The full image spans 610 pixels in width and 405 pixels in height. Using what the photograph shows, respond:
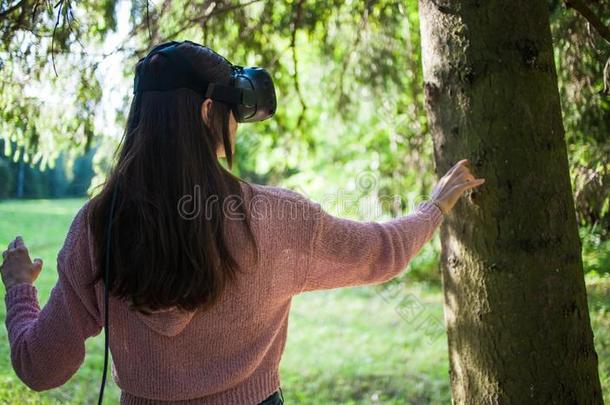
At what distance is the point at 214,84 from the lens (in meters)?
1.45

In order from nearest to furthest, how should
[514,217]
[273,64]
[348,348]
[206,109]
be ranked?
1. [206,109]
2. [514,217]
3. [273,64]
4. [348,348]

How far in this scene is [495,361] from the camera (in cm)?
178

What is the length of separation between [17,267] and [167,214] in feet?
1.63

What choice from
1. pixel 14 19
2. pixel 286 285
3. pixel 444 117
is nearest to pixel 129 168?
pixel 286 285

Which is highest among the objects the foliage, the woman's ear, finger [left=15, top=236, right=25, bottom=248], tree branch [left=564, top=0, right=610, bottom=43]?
the foliage

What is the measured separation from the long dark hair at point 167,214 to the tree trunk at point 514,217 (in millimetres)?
749

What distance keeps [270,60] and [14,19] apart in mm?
2189

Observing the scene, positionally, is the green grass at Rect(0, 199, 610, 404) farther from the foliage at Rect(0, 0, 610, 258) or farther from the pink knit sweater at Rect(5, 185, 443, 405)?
the pink knit sweater at Rect(5, 185, 443, 405)

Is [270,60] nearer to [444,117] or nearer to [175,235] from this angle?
[444,117]

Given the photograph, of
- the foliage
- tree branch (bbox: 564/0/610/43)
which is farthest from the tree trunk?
the foliage

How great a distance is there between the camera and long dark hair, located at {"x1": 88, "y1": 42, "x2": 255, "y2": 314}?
4.38ft

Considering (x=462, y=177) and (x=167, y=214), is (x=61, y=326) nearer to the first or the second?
(x=167, y=214)

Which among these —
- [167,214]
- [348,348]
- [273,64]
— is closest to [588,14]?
[167,214]

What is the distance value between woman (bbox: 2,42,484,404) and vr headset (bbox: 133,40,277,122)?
0.02 meters
